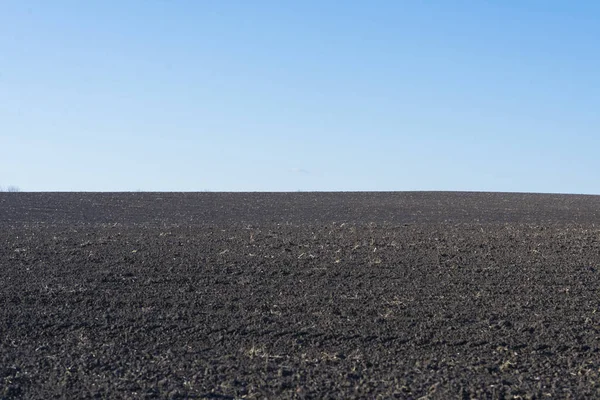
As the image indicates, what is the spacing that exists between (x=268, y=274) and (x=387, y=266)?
227 cm

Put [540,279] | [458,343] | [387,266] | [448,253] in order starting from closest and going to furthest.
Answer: [458,343]
[540,279]
[387,266]
[448,253]

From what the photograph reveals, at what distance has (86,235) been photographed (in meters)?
19.2

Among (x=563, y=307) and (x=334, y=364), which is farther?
(x=563, y=307)

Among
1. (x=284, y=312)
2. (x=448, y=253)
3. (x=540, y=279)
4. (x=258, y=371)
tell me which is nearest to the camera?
(x=258, y=371)

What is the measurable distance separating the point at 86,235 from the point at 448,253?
8.80 m

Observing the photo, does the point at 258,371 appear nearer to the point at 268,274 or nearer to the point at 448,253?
the point at 268,274

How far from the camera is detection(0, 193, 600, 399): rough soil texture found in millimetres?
7562

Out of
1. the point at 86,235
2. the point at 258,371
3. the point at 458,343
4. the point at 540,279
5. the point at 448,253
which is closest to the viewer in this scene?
the point at 258,371

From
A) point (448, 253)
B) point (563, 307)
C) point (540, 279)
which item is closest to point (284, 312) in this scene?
point (563, 307)

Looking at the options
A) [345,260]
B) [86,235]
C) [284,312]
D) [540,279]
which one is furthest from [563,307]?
[86,235]

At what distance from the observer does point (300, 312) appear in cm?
1065

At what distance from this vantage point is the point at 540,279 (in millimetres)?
13219

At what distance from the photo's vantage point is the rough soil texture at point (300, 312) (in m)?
7.56

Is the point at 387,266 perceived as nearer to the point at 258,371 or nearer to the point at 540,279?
the point at 540,279
